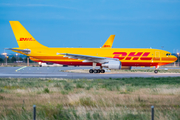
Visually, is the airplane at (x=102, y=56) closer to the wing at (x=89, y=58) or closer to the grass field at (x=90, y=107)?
the wing at (x=89, y=58)

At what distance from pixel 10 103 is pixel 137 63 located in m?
29.0

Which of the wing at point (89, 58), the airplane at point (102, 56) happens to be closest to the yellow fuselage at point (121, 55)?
the airplane at point (102, 56)

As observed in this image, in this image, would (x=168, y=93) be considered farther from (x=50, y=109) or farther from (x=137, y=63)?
(x=137, y=63)

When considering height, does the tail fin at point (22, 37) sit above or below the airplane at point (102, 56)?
above

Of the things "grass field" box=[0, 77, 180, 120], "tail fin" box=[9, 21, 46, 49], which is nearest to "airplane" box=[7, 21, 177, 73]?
"tail fin" box=[9, 21, 46, 49]

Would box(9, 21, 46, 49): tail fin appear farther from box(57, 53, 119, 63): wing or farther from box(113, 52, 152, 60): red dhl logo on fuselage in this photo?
box(113, 52, 152, 60): red dhl logo on fuselage

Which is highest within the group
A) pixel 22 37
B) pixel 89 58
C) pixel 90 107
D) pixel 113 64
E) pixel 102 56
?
pixel 22 37

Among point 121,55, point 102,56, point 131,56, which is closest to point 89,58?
point 102,56

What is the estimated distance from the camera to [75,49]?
40.4m

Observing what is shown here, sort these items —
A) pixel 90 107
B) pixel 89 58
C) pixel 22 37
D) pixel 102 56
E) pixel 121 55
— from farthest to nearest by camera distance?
pixel 22 37 < pixel 102 56 < pixel 121 55 < pixel 89 58 < pixel 90 107

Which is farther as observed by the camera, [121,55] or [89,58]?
[121,55]

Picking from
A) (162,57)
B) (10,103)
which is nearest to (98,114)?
(10,103)

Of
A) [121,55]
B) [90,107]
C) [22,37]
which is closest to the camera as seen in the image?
[90,107]

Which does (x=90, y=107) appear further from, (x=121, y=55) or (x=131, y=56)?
(x=131, y=56)
